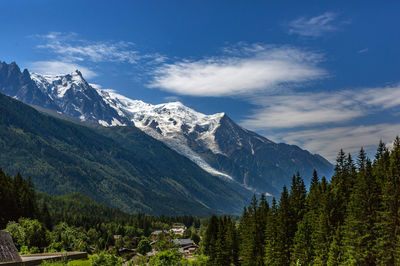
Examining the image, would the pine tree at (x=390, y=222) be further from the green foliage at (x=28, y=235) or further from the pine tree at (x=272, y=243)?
the green foliage at (x=28, y=235)

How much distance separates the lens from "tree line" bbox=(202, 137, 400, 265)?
8650cm

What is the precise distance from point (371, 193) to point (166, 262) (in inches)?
1951

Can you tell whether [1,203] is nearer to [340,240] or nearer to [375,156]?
[340,240]

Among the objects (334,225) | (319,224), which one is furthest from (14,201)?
(334,225)

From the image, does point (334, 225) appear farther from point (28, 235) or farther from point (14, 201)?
point (14, 201)

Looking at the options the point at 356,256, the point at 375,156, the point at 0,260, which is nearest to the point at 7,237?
the point at 0,260

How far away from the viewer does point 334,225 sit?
104 metres

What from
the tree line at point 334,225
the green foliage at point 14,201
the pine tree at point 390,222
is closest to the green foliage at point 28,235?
the green foliage at point 14,201

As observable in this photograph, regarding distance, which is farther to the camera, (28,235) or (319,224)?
(28,235)

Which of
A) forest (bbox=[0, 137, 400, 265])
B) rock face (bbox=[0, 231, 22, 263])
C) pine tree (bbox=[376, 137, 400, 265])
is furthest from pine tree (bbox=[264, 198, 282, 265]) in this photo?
rock face (bbox=[0, 231, 22, 263])

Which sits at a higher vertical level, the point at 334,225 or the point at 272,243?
the point at 334,225

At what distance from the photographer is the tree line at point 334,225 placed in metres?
86.5

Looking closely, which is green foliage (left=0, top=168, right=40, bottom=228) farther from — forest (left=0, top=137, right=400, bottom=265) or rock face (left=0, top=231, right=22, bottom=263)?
rock face (left=0, top=231, right=22, bottom=263)

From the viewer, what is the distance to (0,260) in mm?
50906
